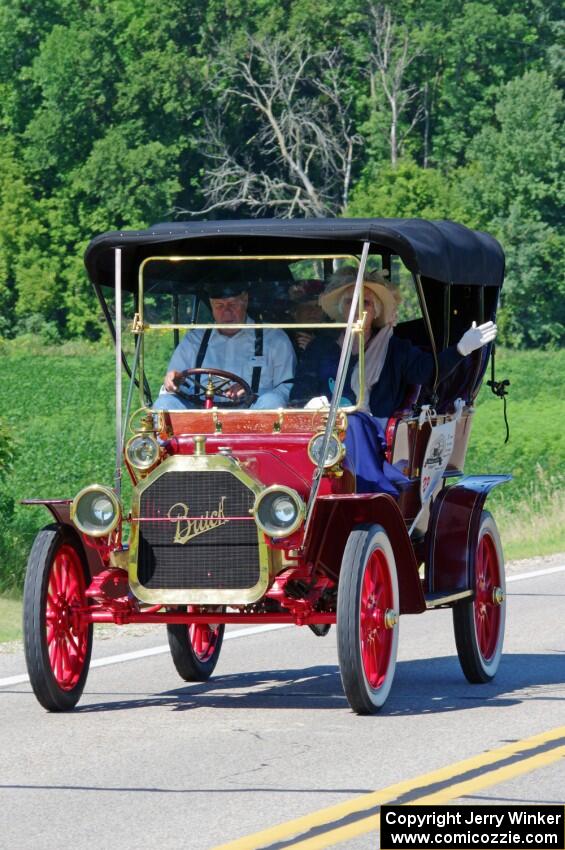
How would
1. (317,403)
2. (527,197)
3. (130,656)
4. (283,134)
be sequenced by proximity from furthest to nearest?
(283,134) < (527,197) < (130,656) < (317,403)

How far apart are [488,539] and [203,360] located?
1994 mm

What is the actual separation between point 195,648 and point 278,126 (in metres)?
68.8

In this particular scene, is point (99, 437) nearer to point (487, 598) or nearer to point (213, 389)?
point (487, 598)

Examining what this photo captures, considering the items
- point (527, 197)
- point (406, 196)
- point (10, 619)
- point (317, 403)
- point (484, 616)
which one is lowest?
point (527, 197)

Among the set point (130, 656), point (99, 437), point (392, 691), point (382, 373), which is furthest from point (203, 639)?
point (99, 437)

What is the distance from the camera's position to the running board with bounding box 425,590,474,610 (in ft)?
31.7

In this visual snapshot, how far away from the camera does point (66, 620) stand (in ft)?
31.0

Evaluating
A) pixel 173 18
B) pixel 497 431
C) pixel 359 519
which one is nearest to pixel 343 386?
pixel 359 519

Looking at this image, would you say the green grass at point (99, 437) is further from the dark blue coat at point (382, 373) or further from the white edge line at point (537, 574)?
the dark blue coat at point (382, 373)

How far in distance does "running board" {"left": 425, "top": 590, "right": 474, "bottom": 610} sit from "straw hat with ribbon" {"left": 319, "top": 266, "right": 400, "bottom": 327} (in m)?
1.45

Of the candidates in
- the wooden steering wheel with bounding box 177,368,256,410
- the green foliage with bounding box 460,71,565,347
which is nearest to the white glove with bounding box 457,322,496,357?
the wooden steering wheel with bounding box 177,368,256,410

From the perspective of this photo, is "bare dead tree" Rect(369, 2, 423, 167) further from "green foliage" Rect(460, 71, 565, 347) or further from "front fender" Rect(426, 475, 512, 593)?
"front fender" Rect(426, 475, 512, 593)

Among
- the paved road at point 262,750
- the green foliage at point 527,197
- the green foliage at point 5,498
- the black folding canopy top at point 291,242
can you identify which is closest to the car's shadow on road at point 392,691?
the paved road at point 262,750

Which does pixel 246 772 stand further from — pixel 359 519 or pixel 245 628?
pixel 245 628
